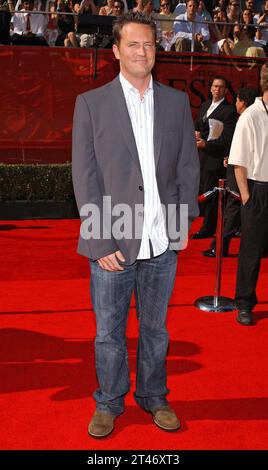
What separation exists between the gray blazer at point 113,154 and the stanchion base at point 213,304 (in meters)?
2.55

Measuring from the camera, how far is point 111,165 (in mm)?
3131

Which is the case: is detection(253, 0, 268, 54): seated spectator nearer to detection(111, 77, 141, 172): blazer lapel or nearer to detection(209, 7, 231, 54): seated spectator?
detection(209, 7, 231, 54): seated spectator

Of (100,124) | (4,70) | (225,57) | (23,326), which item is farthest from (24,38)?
(100,124)

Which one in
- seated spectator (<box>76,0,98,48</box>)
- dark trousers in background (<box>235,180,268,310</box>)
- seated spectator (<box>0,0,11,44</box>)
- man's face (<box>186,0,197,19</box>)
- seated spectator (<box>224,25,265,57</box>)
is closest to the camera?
dark trousers in background (<box>235,180,268,310</box>)

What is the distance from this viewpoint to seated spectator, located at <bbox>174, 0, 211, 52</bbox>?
11922mm

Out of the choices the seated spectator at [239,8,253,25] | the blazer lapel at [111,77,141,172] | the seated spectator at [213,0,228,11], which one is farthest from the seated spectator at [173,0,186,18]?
the blazer lapel at [111,77,141,172]

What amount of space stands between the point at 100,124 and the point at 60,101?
342 inches

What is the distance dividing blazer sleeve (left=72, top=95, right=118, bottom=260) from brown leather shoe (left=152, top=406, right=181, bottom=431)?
37.2 inches

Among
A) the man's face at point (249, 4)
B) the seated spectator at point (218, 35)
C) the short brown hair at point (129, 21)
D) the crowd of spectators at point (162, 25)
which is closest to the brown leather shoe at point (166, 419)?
the short brown hair at point (129, 21)

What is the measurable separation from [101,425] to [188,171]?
4.37 ft

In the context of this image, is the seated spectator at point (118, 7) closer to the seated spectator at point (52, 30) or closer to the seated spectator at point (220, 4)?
the seated spectator at point (52, 30)

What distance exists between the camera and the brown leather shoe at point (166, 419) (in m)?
3.48

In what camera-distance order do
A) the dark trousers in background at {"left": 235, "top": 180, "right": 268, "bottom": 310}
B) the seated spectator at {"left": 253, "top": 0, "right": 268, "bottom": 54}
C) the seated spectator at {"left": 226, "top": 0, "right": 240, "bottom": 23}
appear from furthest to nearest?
the seated spectator at {"left": 226, "top": 0, "right": 240, "bottom": 23} < the seated spectator at {"left": 253, "top": 0, "right": 268, "bottom": 54} < the dark trousers in background at {"left": 235, "top": 180, "right": 268, "bottom": 310}

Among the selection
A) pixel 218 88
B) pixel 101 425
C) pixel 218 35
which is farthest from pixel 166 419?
pixel 218 35
